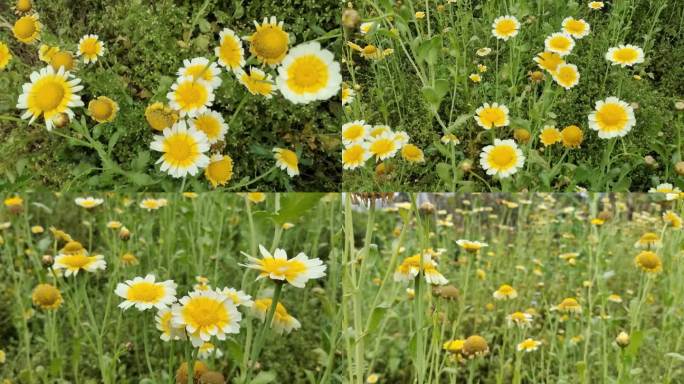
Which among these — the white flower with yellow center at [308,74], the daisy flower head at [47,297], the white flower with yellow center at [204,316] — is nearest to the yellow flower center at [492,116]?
the white flower with yellow center at [308,74]

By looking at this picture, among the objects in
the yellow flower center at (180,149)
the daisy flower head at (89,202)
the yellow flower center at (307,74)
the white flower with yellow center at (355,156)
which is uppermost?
the yellow flower center at (307,74)

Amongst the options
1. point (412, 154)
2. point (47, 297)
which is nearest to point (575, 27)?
point (412, 154)

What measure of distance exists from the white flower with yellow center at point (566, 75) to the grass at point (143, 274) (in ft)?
2.40

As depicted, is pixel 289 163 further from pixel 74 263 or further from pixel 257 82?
pixel 74 263

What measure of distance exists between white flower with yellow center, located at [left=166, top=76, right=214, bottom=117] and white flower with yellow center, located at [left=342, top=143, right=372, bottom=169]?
15.9 inches

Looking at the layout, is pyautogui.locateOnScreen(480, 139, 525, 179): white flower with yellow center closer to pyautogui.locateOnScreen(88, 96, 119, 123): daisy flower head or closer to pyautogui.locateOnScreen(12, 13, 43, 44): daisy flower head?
pyautogui.locateOnScreen(88, 96, 119, 123): daisy flower head

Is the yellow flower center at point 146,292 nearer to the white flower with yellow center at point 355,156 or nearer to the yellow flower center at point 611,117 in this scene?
the white flower with yellow center at point 355,156

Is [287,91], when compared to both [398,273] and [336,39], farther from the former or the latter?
[398,273]

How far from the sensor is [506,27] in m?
2.24

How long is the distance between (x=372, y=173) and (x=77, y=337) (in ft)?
2.90

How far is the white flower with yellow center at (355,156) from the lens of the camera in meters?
2.14

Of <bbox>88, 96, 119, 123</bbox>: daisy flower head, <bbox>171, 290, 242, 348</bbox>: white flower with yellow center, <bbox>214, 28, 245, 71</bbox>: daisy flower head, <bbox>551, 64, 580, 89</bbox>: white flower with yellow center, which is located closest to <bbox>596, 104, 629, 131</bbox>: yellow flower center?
<bbox>551, 64, 580, 89</bbox>: white flower with yellow center

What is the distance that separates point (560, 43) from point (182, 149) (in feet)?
3.71

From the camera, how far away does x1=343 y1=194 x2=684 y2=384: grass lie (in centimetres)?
189
